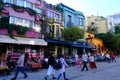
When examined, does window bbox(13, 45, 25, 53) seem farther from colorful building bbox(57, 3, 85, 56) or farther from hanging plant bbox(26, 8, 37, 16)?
colorful building bbox(57, 3, 85, 56)

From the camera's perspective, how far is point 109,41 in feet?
144

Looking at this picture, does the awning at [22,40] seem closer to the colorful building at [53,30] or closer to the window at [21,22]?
the window at [21,22]

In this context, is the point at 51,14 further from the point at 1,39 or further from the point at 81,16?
the point at 1,39

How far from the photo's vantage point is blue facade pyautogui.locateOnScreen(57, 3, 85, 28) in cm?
3331

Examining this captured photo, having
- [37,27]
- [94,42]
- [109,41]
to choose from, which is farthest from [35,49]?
[109,41]

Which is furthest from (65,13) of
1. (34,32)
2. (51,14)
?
(34,32)

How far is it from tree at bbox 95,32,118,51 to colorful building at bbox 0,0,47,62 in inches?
846

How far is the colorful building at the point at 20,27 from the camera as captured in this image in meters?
21.9

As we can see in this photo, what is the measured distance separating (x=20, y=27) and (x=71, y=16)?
14.2m

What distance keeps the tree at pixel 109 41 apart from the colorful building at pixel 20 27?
70.5 ft

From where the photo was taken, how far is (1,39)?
2016 centimetres

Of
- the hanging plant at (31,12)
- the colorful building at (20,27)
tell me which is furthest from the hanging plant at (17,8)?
the hanging plant at (31,12)

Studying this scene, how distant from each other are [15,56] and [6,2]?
21.9 ft

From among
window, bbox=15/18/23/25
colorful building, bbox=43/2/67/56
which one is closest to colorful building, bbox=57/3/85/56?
colorful building, bbox=43/2/67/56
